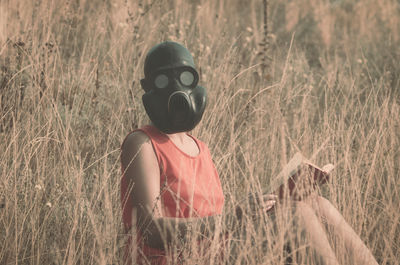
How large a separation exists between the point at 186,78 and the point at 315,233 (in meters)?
0.77

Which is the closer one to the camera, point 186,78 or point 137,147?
point 137,147

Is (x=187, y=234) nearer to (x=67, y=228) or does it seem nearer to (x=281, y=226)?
(x=281, y=226)

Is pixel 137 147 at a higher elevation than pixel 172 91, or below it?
below

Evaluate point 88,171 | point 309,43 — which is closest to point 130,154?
point 88,171

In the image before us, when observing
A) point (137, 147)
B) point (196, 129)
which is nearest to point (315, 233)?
point (137, 147)

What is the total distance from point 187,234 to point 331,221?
69 centimetres

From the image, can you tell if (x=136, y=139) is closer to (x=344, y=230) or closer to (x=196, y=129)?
(x=344, y=230)

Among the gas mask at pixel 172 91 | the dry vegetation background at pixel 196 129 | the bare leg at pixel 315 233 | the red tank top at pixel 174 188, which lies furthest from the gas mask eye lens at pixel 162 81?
the bare leg at pixel 315 233

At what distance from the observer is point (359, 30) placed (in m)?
6.16

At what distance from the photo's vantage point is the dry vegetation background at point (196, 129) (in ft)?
7.30

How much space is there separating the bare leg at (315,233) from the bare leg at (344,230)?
0.30 feet

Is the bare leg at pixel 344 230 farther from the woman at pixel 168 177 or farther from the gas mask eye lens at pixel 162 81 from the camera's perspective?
the gas mask eye lens at pixel 162 81

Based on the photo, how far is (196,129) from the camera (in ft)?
9.62

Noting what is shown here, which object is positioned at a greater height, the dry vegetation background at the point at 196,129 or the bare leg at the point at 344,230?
the dry vegetation background at the point at 196,129
